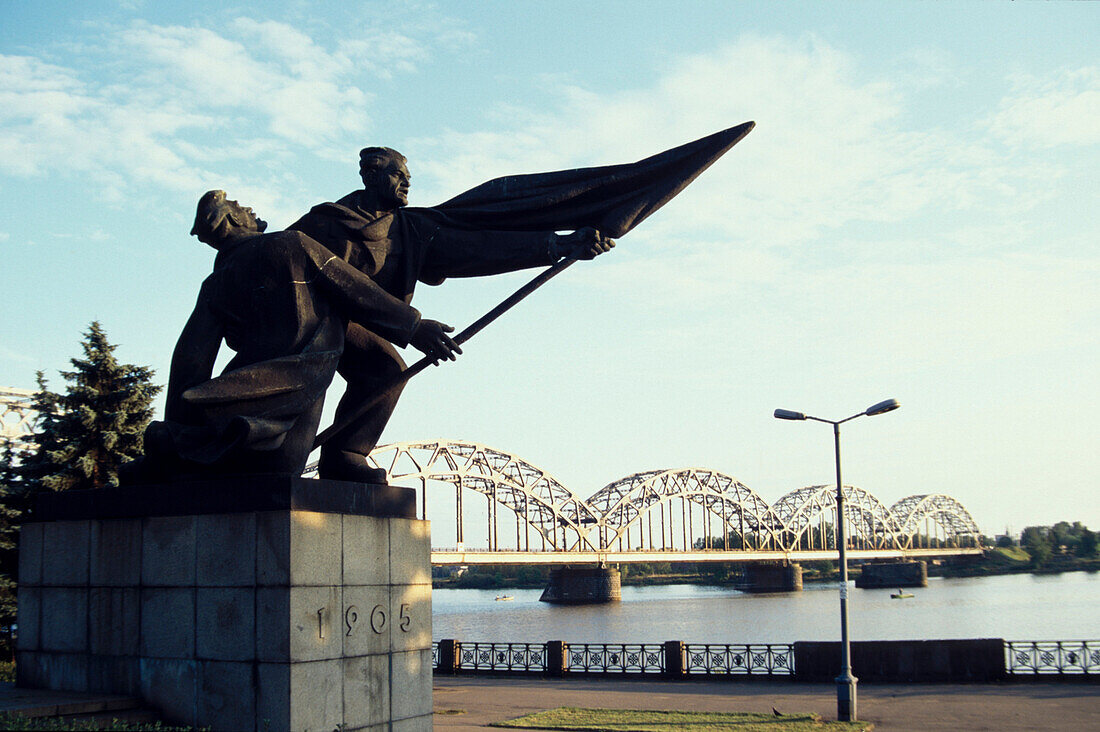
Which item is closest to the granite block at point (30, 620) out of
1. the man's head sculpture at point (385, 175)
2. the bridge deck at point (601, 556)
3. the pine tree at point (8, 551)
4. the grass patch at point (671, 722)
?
the man's head sculpture at point (385, 175)

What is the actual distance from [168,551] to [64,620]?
1175mm

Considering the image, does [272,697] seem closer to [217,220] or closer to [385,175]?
[217,220]

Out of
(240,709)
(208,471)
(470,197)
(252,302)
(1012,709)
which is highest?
(470,197)

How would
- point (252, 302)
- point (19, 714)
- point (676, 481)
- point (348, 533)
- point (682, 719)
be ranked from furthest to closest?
point (676, 481) < point (682, 719) < point (252, 302) < point (348, 533) < point (19, 714)

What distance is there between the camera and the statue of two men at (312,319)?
6270 millimetres

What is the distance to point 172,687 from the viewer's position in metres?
6.01

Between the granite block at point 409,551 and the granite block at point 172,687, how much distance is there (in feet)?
4.61

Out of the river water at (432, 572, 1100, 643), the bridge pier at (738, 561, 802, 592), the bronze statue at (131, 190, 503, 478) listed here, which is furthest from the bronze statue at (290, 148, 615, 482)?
the bridge pier at (738, 561, 802, 592)

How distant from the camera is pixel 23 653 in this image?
6891 millimetres

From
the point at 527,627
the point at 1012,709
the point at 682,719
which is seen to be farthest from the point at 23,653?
the point at 527,627

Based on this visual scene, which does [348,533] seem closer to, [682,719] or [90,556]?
[90,556]

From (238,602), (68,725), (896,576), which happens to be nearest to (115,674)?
(68,725)

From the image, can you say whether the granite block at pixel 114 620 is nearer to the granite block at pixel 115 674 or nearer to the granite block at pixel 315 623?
the granite block at pixel 115 674

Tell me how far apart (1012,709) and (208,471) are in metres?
13.5
